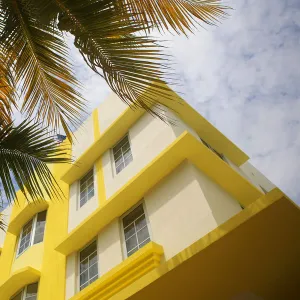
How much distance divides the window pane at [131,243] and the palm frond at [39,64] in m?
4.57

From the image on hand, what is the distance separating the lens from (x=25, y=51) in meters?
3.97

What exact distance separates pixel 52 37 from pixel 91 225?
6.27m

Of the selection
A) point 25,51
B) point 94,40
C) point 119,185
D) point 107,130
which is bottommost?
point 94,40

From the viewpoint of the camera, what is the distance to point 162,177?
28.5 feet

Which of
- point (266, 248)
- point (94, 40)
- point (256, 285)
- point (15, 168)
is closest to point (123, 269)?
point (256, 285)

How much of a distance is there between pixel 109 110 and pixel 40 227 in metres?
4.87

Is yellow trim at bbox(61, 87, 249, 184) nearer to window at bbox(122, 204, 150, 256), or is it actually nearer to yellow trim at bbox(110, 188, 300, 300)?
window at bbox(122, 204, 150, 256)

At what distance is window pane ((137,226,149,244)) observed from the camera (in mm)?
8000

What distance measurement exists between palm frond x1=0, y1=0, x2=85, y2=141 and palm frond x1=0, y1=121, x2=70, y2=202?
0.36 m

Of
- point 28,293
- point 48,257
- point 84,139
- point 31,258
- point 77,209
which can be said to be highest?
point 84,139

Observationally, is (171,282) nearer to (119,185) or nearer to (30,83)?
(30,83)

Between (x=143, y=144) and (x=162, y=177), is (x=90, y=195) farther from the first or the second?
(x=162, y=177)

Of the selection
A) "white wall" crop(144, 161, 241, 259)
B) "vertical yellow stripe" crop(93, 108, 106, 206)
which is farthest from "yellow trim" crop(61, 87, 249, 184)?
"white wall" crop(144, 161, 241, 259)

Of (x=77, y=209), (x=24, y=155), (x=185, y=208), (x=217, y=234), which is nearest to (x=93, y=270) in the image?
(x=77, y=209)
